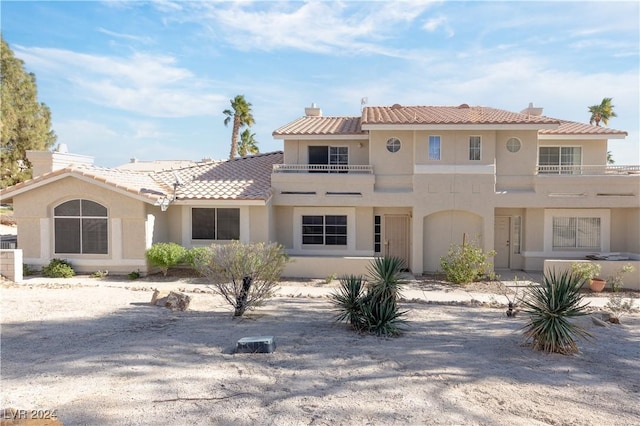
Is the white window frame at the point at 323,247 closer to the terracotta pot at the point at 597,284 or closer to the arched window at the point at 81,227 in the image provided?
the arched window at the point at 81,227

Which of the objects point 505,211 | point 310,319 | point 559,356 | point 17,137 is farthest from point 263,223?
point 17,137

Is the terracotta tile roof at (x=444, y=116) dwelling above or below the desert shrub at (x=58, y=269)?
above

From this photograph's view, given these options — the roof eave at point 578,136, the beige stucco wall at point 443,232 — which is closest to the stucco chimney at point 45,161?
the beige stucco wall at point 443,232

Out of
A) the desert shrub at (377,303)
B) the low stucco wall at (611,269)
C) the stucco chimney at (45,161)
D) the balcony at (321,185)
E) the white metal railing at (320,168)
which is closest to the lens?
the desert shrub at (377,303)

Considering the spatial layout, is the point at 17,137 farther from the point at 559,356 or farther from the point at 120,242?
the point at 559,356

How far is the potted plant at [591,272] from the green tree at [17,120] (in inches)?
1472

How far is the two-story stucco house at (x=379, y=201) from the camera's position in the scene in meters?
17.0

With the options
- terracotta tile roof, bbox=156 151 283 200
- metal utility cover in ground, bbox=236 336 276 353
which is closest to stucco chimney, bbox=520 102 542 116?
terracotta tile roof, bbox=156 151 283 200

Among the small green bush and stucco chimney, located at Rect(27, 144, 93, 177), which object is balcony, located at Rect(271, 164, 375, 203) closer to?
the small green bush

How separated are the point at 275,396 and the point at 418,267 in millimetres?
13191

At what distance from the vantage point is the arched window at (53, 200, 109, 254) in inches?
668

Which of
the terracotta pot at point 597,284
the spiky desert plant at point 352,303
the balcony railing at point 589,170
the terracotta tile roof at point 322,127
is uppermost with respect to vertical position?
the terracotta tile roof at point 322,127

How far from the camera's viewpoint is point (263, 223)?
1798 cm

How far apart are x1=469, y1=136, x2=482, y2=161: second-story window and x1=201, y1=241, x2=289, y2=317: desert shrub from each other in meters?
11.0
